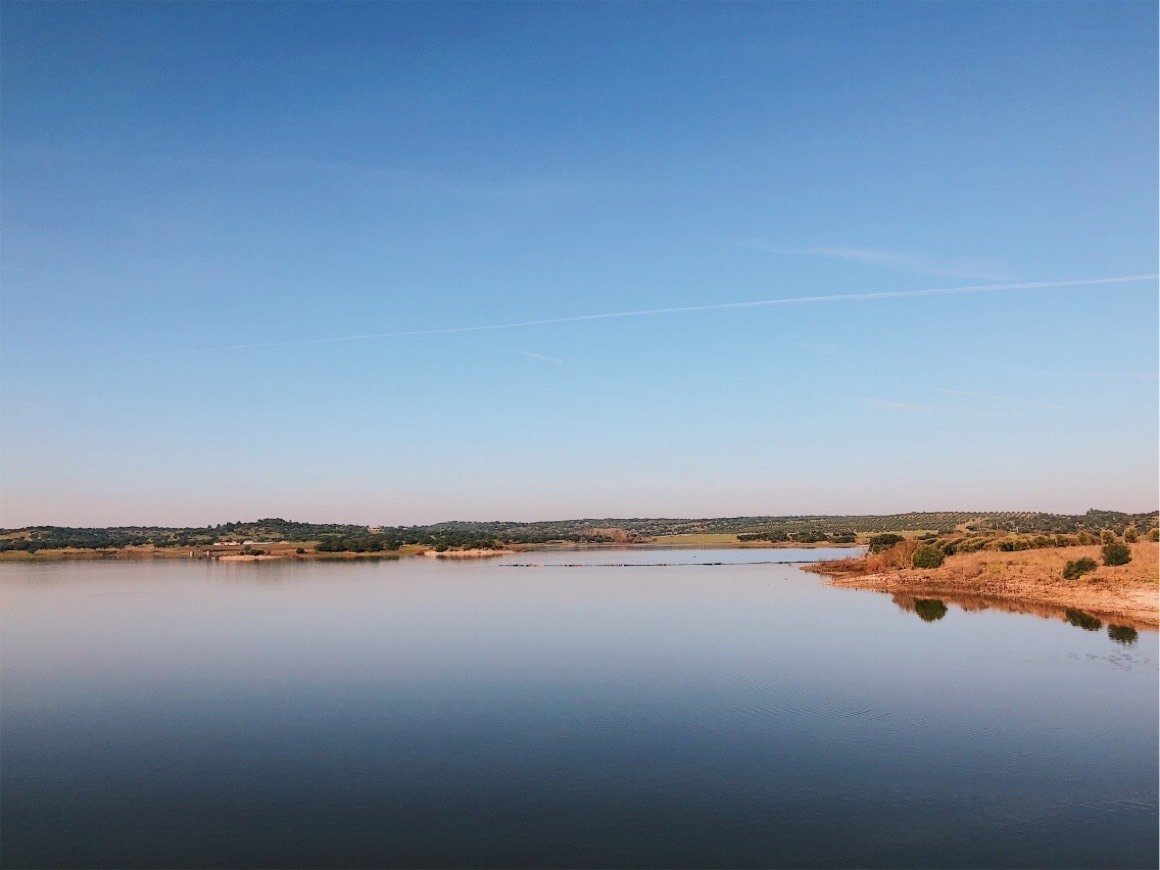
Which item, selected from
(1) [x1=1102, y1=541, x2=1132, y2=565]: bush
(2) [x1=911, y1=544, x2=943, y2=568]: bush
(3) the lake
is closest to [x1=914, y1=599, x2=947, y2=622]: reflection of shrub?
(3) the lake

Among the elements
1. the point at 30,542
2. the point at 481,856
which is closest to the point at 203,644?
the point at 481,856

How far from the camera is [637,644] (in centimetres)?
3412

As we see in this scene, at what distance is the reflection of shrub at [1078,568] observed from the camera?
47.4m

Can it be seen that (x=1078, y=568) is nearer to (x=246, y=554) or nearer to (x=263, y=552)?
(x=246, y=554)

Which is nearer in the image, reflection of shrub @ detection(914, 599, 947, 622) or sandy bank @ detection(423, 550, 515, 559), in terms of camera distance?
reflection of shrub @ detection(914, 599, 947, 622)

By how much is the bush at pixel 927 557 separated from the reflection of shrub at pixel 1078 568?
13838 mm

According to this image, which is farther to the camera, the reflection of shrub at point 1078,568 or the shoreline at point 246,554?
the shoreline at point 246,554

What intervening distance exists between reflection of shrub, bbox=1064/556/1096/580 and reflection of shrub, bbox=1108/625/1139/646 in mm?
12465

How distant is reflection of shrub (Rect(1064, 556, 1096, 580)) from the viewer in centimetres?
4738

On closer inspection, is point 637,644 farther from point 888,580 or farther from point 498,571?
point 498,571

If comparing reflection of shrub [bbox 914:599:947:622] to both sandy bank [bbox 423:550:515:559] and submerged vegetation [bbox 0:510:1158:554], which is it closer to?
submerged vegetation [bbox 0:510:1158:554]

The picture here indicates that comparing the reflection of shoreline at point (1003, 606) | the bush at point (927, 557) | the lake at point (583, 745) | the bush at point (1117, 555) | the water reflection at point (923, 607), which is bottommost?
the water reflection at point (923, 607)

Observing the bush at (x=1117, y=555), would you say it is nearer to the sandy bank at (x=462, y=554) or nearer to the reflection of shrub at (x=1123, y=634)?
the reflection of shrub at (x=1123, y=634)

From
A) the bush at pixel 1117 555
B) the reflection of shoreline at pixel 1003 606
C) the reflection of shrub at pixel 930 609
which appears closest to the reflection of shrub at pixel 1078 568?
the bush at pixel 1117 555
